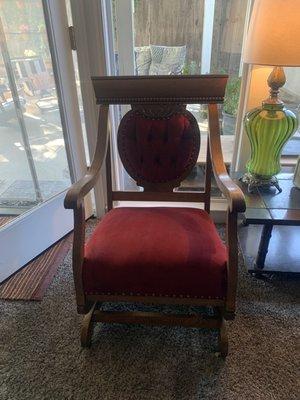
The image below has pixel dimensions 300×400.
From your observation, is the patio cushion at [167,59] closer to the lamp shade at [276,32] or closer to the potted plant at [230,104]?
the potted plant at [230,104]

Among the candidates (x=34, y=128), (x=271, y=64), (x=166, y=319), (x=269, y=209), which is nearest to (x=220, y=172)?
(x=269, y=209)

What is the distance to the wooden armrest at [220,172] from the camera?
86 centimetres

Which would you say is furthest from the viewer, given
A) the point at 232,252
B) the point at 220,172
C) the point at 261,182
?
the point at 261,182

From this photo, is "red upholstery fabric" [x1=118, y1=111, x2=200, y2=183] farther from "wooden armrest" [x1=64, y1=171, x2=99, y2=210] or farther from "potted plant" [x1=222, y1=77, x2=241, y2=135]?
"potted plant" [x1=222, y1=77, x2=241, y2=135]

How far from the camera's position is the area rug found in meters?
1.39

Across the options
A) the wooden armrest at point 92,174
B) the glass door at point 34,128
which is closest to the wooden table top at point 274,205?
the wooden armrest at point 92,174

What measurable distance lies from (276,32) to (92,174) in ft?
2.90

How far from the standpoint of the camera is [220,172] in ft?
3.44

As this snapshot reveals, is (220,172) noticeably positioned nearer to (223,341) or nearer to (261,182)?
(261,182)

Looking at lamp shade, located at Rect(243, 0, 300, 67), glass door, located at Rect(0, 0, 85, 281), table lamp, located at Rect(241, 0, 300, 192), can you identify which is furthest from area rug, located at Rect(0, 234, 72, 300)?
lamp shade, located at Rect(243, 0, 300, 67)

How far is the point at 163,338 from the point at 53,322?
49 cm

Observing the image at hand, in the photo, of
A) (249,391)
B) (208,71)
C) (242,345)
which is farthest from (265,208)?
(208,71)

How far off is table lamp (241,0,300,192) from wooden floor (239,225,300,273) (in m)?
0.37

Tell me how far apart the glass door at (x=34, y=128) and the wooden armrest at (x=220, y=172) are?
848mm
